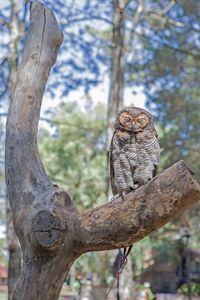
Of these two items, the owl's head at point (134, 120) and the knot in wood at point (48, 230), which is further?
the owl's head at point (134, 120)

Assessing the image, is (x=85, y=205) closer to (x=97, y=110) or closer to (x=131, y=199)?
(x=97, y=110)

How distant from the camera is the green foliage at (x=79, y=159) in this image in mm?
17859

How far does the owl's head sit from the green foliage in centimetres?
1493

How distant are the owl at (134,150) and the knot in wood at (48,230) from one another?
300 millimetres

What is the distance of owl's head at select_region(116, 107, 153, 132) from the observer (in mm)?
2271

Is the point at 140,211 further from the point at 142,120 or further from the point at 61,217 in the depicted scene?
the point at 142,120

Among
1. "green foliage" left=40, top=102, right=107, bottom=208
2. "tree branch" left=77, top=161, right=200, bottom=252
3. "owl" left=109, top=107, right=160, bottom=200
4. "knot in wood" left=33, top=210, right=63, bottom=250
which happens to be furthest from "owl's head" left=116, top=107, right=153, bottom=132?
"green foliage" left=40, top=102, right=107, bottom=208

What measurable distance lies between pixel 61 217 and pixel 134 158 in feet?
1.34

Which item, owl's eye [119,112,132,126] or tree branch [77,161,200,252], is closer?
tree branch [77,161,200,252]

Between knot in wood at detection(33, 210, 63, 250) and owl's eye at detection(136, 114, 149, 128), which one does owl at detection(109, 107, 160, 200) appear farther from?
knot in wood at detection(33, 210, 63, 250)

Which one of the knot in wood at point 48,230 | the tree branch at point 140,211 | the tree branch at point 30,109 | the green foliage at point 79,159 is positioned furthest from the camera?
the green foliage at point 79,159

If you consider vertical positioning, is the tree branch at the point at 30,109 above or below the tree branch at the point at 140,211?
above

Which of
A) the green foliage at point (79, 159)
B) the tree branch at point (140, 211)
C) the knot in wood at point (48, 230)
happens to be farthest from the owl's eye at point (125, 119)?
the green foliage at point (79, 159)

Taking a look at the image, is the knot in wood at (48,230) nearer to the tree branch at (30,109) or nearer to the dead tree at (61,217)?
the dead tree at (61,217)
